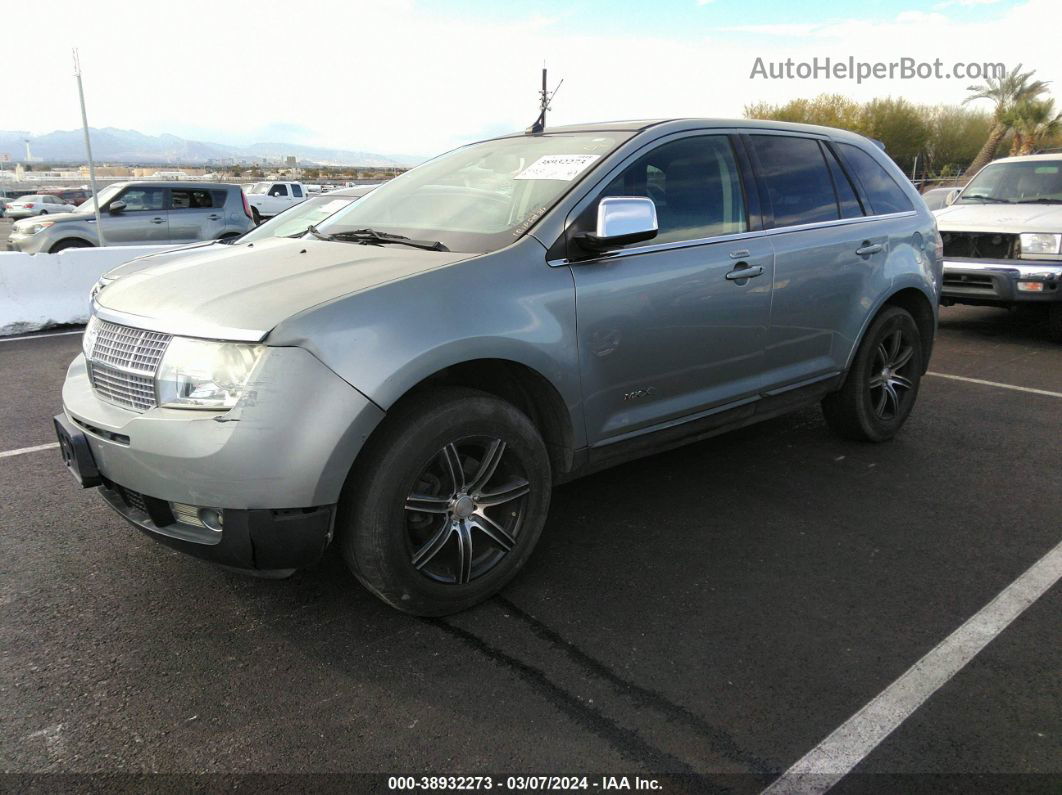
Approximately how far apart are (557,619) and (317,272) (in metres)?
1.54

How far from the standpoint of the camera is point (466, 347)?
2.79 meters

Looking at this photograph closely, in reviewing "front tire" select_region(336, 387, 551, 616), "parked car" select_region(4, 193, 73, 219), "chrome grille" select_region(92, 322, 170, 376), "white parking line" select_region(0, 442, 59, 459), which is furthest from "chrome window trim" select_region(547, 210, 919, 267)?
"parked car" select_region(4, 193, 73, 219)

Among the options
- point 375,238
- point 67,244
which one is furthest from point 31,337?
point 375,238

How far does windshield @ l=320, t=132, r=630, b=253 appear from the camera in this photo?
129 inches

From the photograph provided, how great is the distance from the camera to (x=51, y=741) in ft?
7.65

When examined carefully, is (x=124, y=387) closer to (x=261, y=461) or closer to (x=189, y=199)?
(x=261, y=461)

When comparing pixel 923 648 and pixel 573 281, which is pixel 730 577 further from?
pixel 573 281

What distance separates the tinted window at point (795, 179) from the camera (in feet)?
13.2

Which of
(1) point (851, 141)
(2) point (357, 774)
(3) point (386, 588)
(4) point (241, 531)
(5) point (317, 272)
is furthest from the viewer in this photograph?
(1) point (851, 141)

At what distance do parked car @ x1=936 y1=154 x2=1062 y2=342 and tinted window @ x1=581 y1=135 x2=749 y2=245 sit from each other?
216 inches

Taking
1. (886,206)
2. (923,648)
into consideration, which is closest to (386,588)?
(923,648)

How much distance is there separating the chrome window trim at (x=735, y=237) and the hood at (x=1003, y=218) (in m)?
4.12

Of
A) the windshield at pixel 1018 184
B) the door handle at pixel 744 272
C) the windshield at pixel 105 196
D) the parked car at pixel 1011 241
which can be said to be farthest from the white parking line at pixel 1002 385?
the windshield at pixel 105 196

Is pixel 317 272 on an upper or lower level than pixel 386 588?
upper
